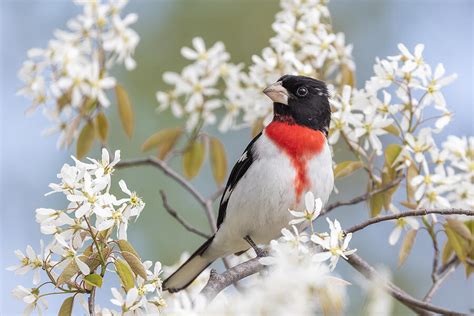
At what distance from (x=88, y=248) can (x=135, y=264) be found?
0.17 metres

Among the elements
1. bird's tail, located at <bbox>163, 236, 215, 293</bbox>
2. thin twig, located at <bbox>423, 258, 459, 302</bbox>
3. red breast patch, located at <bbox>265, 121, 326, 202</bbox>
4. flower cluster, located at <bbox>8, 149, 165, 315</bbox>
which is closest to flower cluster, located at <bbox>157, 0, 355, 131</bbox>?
red breast patch, located at <bbox>265, 121, 326, 202</bbox>

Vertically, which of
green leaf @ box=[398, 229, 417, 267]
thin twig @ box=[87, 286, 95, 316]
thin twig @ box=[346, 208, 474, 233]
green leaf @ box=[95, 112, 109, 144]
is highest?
green leaf @ box=[95, 112, 109, 144]

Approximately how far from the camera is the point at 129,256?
2564 millimetres

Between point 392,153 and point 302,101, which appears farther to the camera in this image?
point 302,101

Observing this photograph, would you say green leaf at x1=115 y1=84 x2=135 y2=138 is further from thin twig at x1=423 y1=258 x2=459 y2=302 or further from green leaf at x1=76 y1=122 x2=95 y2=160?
thin twig at x1=423 y1=258 x2=459 y2=302

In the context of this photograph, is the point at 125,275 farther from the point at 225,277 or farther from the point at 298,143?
the point at 298,143

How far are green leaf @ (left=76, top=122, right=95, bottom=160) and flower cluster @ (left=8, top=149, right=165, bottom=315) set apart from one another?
1381mm

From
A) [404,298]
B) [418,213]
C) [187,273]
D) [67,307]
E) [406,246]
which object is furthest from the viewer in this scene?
[187,273]

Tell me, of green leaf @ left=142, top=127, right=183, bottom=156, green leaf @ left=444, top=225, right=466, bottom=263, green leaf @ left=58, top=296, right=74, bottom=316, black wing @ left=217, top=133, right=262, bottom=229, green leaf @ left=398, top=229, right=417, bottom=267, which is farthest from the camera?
green leaf @ left=142, top=127, right=183, bottom=156

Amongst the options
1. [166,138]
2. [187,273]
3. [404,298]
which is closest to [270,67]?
[166,138]

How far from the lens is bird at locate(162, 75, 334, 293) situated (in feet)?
12.4

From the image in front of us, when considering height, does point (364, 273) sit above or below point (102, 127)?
below

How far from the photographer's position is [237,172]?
4.06m

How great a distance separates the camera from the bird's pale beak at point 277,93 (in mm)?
4004
